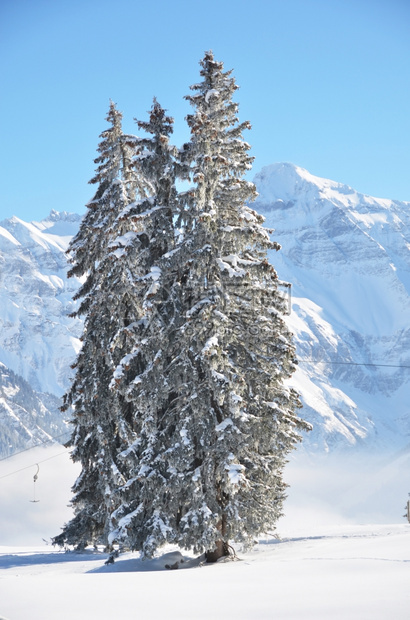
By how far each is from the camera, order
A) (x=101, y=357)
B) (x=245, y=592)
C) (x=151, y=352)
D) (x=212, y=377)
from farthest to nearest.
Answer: (x=101, y=357), (x=151, y=352), (x=212, y=377), (x=245, y=592)

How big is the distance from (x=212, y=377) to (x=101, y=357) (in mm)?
6731

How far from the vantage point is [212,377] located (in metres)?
16.4

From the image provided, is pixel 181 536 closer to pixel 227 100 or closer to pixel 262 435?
pixel 262 435

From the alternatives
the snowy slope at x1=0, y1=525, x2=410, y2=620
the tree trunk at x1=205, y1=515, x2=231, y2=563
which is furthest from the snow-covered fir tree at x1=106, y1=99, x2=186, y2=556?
the snowy slope at x1=0, y1=525, x2=410, y2=620

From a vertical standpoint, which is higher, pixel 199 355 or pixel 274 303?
pixel 274 303

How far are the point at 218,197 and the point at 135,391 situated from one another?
5.50 metres

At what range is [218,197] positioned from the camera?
18578mm

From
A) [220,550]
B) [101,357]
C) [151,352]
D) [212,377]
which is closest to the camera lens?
[212,377]

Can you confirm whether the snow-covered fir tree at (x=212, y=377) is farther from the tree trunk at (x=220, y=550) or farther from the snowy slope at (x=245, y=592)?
the snowy slope at (x=245, y=592)

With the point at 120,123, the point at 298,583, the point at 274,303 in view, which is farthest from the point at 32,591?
the point at 120,123

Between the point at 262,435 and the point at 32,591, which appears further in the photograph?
the point at 262,435

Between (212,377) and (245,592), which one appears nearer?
(245,592)

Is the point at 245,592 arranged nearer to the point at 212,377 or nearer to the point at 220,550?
the point at 212,377

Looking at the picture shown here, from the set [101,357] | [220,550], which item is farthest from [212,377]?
[101,357]
